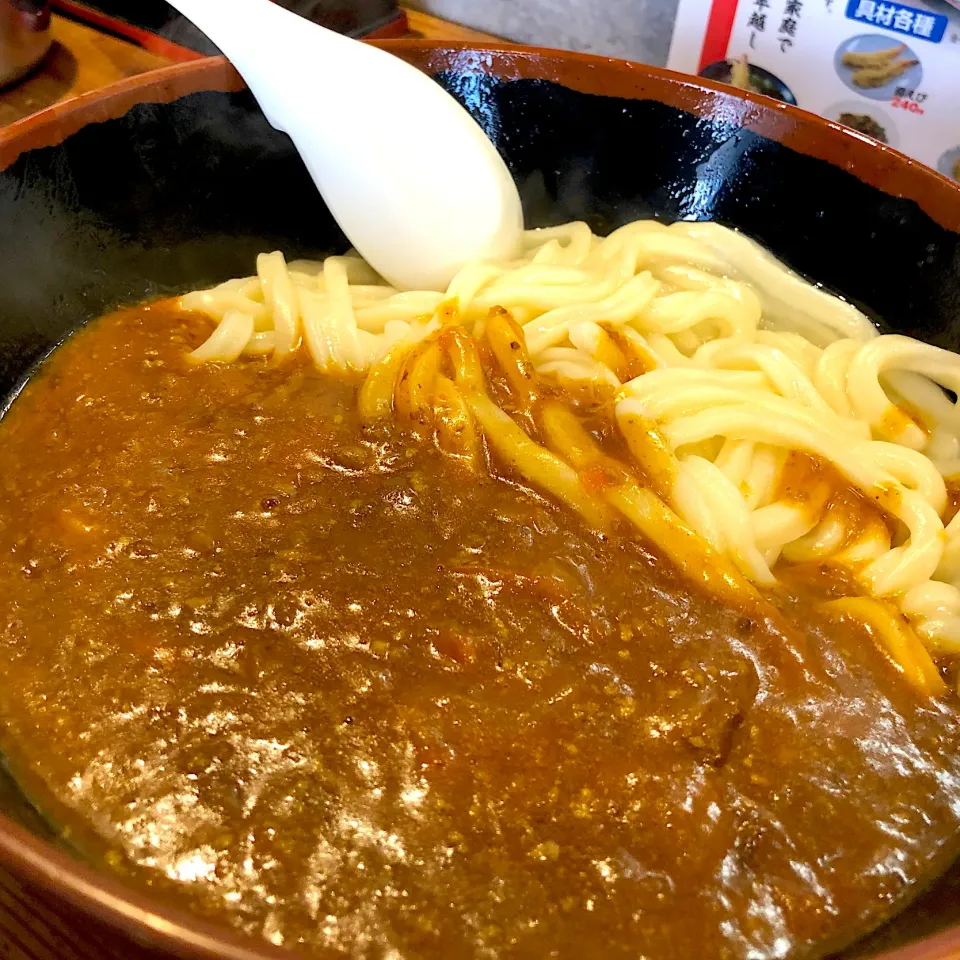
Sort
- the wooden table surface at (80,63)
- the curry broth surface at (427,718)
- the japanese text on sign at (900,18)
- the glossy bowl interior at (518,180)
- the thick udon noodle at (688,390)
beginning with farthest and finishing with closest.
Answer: the wooden table surface at (80,63), the japanese text on sign at (900,18), the glossy bowl interior at (518,180), the thick udon noodle at (688,390), the curry broth surface at (427,718)

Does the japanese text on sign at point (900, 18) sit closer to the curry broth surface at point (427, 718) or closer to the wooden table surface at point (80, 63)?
the wooden table surface at point (80, 63)

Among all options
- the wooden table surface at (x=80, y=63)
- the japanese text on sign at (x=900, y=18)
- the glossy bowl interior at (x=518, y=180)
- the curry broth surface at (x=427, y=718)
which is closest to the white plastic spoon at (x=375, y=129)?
the glossy bowl interior at (x=518, y=180)

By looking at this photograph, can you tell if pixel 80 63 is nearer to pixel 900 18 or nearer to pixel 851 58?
pixel 851 58

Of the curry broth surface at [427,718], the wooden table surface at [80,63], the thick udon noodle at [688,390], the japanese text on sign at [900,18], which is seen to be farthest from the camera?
the wooden table surface at [80,63]

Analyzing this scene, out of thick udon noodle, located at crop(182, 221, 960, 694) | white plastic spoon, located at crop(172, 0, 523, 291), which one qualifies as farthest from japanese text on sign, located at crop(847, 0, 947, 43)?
white plastic spoon, located at crop(172, 0, 523, 291)

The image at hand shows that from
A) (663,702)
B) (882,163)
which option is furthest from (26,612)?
(882,163)

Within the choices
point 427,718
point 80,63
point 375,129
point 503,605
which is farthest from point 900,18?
point 80,63

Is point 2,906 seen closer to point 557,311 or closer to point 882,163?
point 557,311

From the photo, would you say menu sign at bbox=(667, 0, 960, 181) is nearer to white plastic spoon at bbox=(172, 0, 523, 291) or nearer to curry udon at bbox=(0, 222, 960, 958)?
curry udon at bbox=(0, 222, 960, 958)
